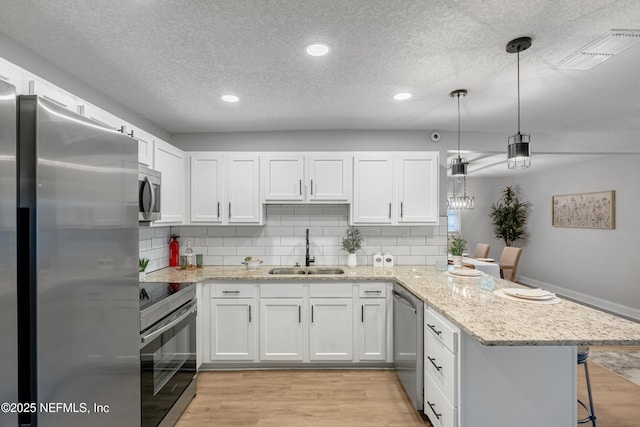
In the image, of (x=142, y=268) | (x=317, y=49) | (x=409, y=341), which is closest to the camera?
(x=317, y=49)

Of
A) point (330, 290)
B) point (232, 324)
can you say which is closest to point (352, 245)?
point (330, 290)

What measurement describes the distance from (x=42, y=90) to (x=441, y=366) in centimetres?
268

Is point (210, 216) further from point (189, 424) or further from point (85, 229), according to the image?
point (85, 229)

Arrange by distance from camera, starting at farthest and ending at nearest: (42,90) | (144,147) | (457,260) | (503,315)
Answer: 1. (457,260)
2. (144,147)
3. (503,315)
4. (42,90)

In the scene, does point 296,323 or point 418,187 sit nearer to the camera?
point 296,323

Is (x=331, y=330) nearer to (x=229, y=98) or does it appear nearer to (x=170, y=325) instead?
(x=170, y=325)

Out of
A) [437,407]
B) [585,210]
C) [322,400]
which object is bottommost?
[322,400]

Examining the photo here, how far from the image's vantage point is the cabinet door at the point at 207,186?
3.44 m

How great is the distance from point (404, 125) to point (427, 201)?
0.88 m

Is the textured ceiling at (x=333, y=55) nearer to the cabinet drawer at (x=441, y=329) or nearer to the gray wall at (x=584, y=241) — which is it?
the cabinet drawer at (x=441, y=329)

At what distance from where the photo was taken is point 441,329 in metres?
1.94

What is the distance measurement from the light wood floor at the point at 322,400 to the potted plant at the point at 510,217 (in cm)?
435

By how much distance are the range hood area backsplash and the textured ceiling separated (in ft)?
3.76

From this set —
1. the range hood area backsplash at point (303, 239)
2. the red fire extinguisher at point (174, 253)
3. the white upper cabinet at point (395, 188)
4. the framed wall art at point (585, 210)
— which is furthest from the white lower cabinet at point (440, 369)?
the framed wall art at point (585, 210)
